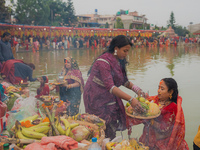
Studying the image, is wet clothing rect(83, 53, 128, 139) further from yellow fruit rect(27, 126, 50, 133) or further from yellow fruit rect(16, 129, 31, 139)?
yellow fruit rect(16, 129, 31, 139)

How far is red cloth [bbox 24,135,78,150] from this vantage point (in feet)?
5.26

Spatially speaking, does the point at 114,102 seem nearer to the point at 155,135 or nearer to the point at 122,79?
the point at 122,79

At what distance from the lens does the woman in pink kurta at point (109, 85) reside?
220cm

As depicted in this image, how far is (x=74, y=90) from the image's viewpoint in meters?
3.50

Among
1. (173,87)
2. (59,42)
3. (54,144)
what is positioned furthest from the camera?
(59,42)

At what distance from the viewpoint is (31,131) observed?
6.20 ft

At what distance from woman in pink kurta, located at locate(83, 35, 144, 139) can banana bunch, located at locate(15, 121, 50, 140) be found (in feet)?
2.13

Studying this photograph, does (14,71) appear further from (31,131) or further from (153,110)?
(153,110)

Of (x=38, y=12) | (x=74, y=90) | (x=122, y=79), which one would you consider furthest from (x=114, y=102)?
(x=38, y=12)

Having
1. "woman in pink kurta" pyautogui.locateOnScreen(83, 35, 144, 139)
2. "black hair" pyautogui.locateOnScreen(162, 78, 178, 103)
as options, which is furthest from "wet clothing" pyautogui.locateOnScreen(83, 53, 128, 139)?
"black hair" pyautogui.locateOnScreen(162, 78, 178, 103)

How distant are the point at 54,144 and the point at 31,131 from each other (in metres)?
0.37

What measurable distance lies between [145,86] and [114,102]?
15.2 feet

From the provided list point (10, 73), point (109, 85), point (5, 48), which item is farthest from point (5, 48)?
point (109, 85)

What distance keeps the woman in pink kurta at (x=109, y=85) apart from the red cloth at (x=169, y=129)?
0.20 m
